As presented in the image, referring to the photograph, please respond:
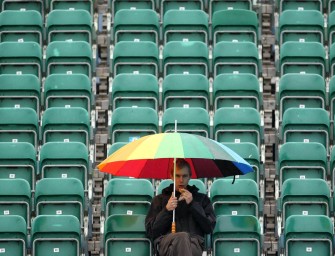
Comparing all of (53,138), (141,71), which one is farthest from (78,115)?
(141,71)

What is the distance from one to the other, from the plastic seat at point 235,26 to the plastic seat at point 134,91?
129 centimetres

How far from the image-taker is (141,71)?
13.8m

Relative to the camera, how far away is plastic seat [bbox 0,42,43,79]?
45.3 ft

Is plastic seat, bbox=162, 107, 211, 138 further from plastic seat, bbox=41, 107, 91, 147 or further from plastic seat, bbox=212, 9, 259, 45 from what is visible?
plastic seat, bbox=212, 9, 259, 45

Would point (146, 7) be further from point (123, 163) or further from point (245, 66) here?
point (123, 163)

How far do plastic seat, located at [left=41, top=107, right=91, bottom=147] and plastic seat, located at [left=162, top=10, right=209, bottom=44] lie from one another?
1.83 m

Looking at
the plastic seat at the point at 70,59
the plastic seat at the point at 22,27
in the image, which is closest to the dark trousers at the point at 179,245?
the plastic seat at the point at 70,59

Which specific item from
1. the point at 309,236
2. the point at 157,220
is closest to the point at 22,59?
the point at 157,220

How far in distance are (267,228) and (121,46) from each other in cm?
271

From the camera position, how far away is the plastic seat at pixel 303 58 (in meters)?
13.8

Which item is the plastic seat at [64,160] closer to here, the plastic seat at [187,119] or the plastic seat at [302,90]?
the plastic seat at [187,119]

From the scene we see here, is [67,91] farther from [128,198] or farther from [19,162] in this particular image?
[128,198]

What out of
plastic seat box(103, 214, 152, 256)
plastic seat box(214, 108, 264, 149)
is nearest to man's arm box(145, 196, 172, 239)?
plastic seat box(103, 214, 152, 256)

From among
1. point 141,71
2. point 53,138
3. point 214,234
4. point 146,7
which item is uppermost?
point 146,7
